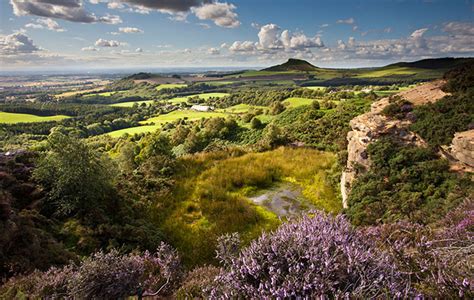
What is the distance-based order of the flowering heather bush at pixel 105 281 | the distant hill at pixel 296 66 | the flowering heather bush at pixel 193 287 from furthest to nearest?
1. the distant hill at pixel 296 66
2. the flowering heather bush at pixel 193 287
3. the flowering heather bush at pixel 105 281

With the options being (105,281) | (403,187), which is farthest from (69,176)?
(403,187)

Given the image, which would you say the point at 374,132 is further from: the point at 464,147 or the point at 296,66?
the point at 296,66

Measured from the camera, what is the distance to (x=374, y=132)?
9.85 m

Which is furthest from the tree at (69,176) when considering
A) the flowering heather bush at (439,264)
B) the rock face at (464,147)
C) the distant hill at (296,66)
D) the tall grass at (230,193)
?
the distant hill at (296,66)

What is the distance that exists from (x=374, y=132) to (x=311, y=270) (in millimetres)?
8879

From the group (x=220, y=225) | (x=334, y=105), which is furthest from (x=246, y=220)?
(x=334, y=105)

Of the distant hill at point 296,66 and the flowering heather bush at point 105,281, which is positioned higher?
the distant hill at point 296,66

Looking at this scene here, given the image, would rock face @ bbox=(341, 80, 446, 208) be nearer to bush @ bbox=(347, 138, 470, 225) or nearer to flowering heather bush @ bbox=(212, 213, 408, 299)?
bush @ bbox=(347, 138, 470, 225)

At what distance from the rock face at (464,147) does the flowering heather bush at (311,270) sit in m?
6.11

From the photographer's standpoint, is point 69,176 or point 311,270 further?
point 69,176

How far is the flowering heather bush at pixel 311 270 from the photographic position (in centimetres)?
237

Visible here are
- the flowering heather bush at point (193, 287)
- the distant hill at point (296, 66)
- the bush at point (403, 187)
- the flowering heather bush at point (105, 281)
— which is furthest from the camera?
the distant hill at point (296, 66)

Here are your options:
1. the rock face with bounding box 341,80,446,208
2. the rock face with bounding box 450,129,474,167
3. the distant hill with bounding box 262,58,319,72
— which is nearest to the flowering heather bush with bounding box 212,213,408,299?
the rock face with bounding box 450,129,474,167

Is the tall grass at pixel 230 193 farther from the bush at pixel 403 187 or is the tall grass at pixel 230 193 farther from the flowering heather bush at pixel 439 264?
the flowering heather bush at pixel 439 264
